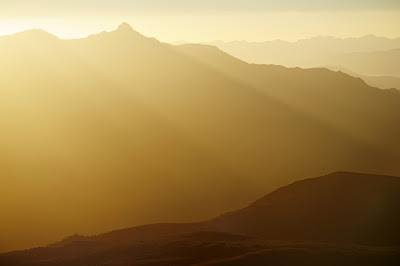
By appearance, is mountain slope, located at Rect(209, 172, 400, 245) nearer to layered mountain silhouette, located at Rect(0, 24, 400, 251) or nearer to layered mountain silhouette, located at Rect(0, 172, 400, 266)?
layered mountain silhouette, located at Rect(0, 172, 400, 266)

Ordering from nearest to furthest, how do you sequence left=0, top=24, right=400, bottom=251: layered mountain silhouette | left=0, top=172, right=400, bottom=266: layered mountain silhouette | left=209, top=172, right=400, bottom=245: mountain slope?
left=0, top=172, right=400, bottom=266: layered mountain silhouette
left=209, top=172, right=400, bottom=245: mountain slope
left=0, top=24, right=400, bottom=251: layered mountain silhouette

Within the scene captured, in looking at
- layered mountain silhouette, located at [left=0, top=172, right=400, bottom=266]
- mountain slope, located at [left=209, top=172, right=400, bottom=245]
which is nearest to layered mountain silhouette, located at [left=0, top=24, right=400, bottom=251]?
layered mountain silhouette, located at [left=0, top=172, right=400, bottom=266]

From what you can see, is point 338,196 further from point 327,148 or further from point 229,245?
point 327,148

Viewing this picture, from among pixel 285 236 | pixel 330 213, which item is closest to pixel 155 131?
pixel 330 213

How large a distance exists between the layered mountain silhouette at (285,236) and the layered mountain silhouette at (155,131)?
58.4ft

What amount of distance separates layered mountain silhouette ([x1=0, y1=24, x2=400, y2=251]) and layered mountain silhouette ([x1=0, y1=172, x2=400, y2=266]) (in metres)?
17.8

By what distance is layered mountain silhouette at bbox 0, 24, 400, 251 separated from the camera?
218 ft

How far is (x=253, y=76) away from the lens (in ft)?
395

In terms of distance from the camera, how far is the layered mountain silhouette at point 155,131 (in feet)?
218

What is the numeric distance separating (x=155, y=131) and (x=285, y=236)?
57.2m

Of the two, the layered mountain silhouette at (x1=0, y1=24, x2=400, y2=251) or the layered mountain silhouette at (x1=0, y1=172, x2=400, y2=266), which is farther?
the layered mountain silhouette at (x1=0, y1=24, x2=400, y2=251)

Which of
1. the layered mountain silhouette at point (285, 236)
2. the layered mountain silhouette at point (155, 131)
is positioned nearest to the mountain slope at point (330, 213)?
the layered mountain silhouette at point (285, 236)

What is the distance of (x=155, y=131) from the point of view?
3671 inches

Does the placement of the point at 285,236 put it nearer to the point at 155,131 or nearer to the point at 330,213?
the point at 330,213
